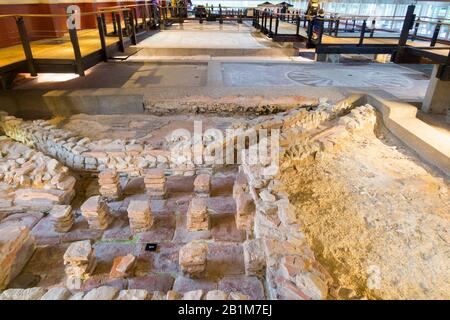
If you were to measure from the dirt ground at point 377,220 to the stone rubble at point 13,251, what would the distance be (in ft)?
8.46

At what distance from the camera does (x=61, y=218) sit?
2936 millimetres

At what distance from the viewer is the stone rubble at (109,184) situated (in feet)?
11.1

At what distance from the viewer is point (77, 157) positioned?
3977 millimetres

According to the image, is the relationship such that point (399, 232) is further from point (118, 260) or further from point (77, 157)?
point (77, 157)

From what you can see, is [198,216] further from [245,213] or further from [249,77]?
[249,77]

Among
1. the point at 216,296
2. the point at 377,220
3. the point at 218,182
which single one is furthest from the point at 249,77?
the point at 216,296

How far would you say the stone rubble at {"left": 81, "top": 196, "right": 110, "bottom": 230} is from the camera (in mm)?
2912

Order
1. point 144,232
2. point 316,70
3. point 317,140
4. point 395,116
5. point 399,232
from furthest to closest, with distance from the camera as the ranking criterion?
1. point 316,70
2. point 395,116
3. point 317,140
4. point 144,232
5. point 399,232

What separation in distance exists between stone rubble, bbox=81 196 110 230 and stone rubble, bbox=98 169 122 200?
1.33ft

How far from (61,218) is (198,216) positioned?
1.39 m

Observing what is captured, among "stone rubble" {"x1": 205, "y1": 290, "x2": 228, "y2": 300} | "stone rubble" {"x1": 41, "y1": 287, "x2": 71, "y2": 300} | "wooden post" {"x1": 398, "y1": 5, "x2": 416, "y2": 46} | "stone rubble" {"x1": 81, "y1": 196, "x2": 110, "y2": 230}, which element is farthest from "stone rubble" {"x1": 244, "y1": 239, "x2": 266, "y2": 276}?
"wooden post" {"x1": 398, "y1": 5, "x2": 416, "y2": 46}

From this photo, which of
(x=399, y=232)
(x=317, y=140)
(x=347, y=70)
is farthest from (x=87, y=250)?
(x=347, y=70)

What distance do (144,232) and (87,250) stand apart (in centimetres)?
63

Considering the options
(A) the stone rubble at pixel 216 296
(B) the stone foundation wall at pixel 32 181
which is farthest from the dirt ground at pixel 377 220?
(B) the stone foundation wall at pixel 32 181
